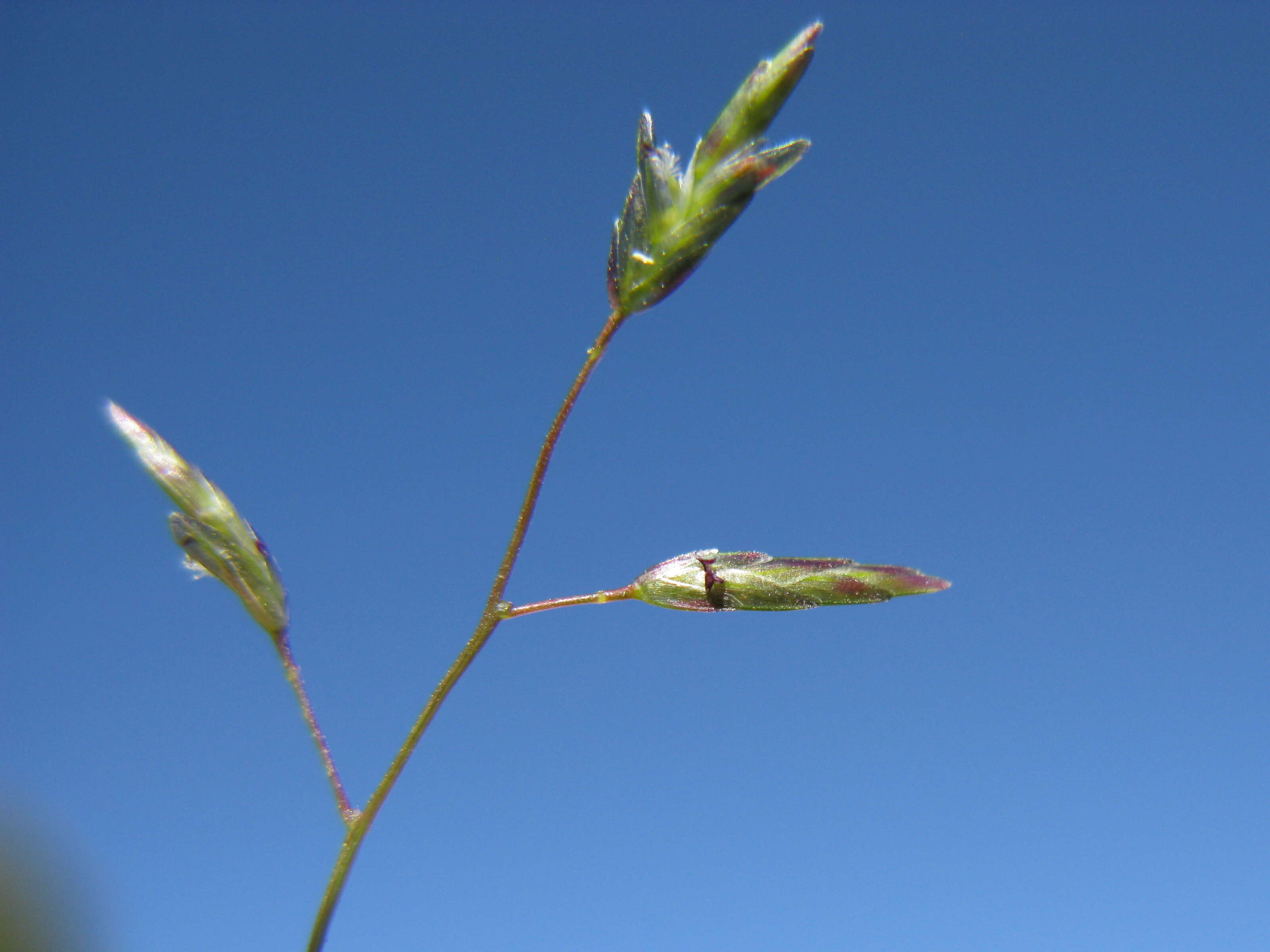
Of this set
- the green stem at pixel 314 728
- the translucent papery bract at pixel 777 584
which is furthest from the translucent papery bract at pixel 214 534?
the translucent papery bract at pixel 777 584

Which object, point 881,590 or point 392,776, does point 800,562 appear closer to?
point 881,590

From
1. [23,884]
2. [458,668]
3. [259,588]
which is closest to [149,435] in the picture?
[259,588]

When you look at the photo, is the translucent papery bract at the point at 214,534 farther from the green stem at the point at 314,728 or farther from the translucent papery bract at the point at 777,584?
the translucent papery bract at the point at 777,584

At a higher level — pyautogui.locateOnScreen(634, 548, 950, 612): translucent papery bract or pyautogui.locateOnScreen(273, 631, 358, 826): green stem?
pyautogui.locateOnScreen(634, 548, 950, 612): translucent papery bract

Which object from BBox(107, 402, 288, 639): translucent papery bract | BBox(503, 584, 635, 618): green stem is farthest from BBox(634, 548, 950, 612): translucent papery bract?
BBox(107, 402, 288, 639): translucent papery bract

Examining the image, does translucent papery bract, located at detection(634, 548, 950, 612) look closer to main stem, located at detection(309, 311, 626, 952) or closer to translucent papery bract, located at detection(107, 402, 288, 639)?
main stem, located at detection(309, 311, 626, 952)
